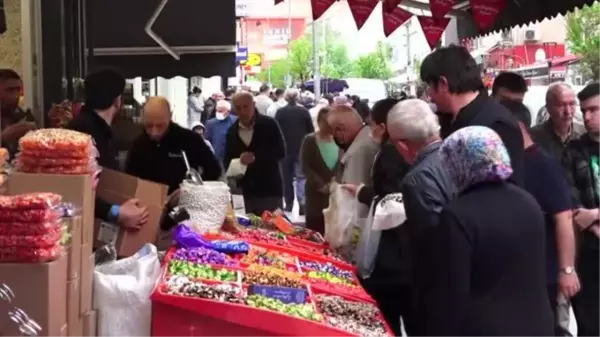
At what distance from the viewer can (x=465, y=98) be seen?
4418mm

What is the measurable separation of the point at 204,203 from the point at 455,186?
169 cm

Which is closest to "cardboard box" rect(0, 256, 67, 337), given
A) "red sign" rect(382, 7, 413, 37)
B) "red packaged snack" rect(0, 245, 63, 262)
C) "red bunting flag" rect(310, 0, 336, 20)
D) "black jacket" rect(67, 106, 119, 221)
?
"red packaged snack" rect(0, 245, 63, 262)

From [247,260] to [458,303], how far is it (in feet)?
4.96

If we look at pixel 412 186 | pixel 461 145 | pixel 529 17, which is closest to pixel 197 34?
pixel 529 17

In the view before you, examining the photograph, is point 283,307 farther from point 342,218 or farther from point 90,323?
point 342,218

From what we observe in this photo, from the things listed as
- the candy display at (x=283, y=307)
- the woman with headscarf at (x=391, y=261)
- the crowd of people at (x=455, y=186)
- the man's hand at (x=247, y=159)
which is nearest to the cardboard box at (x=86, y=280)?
the candy display at (x=283, y=307)

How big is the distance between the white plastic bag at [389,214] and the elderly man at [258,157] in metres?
3.89

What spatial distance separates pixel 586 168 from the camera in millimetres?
5691

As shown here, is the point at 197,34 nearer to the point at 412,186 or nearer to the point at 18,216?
the point at 412,186

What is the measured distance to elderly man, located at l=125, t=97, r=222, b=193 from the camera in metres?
6.00

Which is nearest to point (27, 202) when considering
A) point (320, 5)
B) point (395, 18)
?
point (320, 5)

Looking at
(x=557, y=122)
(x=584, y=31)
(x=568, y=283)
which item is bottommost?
(x=568, y=283)

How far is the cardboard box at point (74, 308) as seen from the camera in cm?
323

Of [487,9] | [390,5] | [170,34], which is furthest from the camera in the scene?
[390,5]
